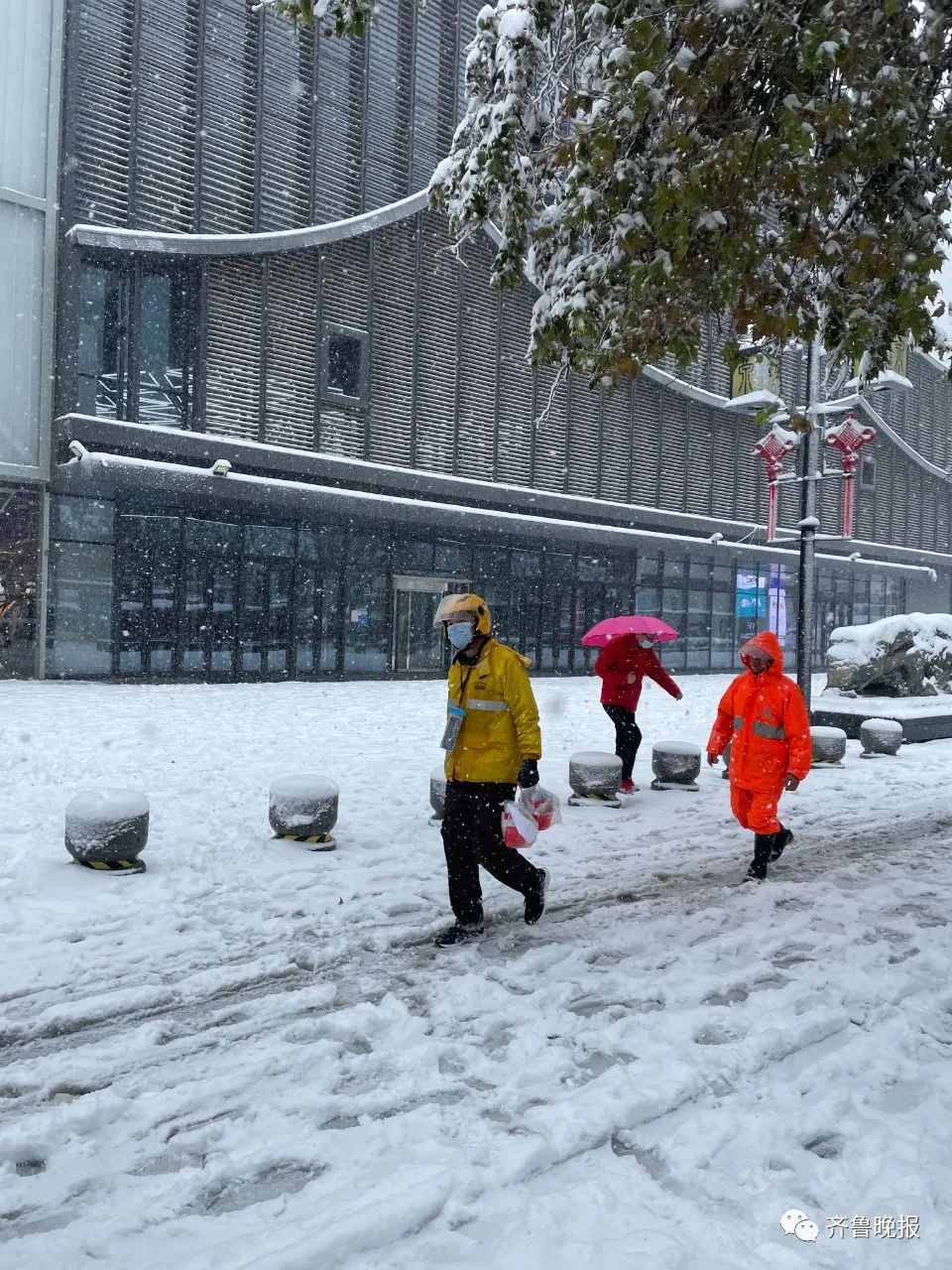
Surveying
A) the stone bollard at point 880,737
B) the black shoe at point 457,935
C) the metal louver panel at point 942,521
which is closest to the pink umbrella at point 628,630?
the black shoe at point 457,935

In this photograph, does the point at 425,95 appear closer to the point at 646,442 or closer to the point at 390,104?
the point at 390,104

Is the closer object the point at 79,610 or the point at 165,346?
the point at 79,610

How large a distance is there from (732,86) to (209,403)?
15734mm

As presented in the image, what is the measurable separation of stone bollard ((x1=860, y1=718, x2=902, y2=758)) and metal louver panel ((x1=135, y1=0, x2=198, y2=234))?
15837mm

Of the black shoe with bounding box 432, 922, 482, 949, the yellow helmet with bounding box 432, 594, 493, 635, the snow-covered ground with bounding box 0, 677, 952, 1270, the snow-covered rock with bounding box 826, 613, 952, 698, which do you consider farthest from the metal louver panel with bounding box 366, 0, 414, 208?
the black shoe with bounding box 432, 922, 482, 949

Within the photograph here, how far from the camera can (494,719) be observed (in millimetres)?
5207

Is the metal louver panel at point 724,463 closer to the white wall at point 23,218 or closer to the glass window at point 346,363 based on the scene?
the glass window at point 346,363

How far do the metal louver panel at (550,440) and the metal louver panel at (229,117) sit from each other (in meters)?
9.04

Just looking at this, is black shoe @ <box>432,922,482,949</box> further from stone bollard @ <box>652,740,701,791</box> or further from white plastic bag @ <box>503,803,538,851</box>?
stone bollard @ <box>652,740,701,791</box>

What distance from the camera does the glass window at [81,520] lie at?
727 inches

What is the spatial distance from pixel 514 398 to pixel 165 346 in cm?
925

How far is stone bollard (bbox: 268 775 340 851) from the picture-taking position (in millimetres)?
7094

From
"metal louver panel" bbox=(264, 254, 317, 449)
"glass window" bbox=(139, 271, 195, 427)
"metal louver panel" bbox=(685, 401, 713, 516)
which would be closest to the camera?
"glass window" bbox=(139, 271, 195, 427)

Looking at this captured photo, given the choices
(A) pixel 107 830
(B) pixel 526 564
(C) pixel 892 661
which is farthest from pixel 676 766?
(B) pixel 526 564
